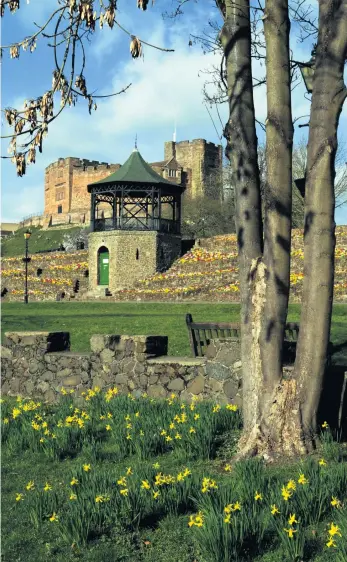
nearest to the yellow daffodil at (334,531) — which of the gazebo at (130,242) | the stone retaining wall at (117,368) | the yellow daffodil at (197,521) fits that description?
the yellow daffodil at (197,521)

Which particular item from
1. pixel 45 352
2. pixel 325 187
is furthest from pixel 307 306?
pixel 45 352

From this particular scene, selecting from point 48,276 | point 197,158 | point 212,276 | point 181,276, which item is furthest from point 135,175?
point 197,158

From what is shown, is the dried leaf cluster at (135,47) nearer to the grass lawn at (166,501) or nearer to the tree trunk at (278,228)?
the tree trunk at (278,228)

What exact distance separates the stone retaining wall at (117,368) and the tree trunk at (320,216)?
235 cm

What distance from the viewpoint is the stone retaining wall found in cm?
877

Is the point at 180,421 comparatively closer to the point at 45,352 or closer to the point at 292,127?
the point at 292,127

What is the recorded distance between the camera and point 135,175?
37.8 meters

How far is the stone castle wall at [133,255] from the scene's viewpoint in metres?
36.5

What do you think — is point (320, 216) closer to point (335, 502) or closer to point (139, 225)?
point (335, 502)

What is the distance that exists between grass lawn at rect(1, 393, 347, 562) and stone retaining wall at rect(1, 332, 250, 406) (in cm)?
170

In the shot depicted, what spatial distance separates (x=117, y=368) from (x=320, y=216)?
4.72 m

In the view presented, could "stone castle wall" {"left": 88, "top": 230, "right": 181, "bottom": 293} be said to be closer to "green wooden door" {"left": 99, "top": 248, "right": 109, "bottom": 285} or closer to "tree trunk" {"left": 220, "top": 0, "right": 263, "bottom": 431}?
"green wooden door" {"left": 99, "top": 248, "right": 109, "bottom": 285}

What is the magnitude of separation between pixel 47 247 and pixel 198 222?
61.5ft

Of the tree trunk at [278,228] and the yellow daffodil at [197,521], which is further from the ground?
the tree trunk at [278,228]
